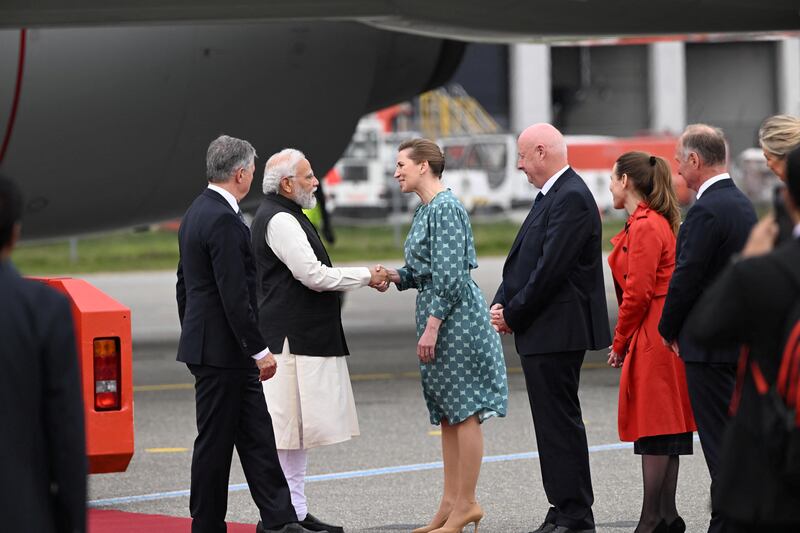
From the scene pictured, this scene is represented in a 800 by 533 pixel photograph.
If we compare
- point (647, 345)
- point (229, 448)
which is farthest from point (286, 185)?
point (647, 345)

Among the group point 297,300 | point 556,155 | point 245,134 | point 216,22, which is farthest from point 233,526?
point 245,134

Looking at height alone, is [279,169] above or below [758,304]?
above

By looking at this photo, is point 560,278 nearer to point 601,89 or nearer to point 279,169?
point 279,169

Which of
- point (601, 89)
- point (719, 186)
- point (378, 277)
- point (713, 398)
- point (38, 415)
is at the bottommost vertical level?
point (713, 398)

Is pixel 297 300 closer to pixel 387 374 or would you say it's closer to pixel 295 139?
pixel 387 374

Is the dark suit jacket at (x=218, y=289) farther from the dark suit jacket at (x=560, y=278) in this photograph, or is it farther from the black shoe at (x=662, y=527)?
the black shoe at (x=662, y=527)

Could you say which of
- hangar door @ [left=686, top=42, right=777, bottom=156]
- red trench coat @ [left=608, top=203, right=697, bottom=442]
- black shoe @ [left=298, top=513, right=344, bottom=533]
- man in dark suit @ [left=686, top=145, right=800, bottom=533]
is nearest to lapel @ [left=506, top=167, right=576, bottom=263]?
red trench coat @ [left=608, top=203, right=697, bottom=442]

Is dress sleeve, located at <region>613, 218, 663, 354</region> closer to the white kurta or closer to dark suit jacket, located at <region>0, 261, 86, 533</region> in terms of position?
the white kurta

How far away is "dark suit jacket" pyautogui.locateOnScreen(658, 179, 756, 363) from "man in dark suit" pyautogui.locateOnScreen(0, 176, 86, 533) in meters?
2.81

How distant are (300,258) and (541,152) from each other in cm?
112

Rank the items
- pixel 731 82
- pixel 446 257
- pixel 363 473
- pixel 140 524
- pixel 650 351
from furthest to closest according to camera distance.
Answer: pixel 731 82 → pixel 363 473 → pixel 140 524 → pixel 446 257 → pixel 650 351

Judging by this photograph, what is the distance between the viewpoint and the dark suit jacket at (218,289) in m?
5.63

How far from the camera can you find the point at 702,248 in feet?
17.9

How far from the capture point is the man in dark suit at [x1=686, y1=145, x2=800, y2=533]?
3.36 meters
